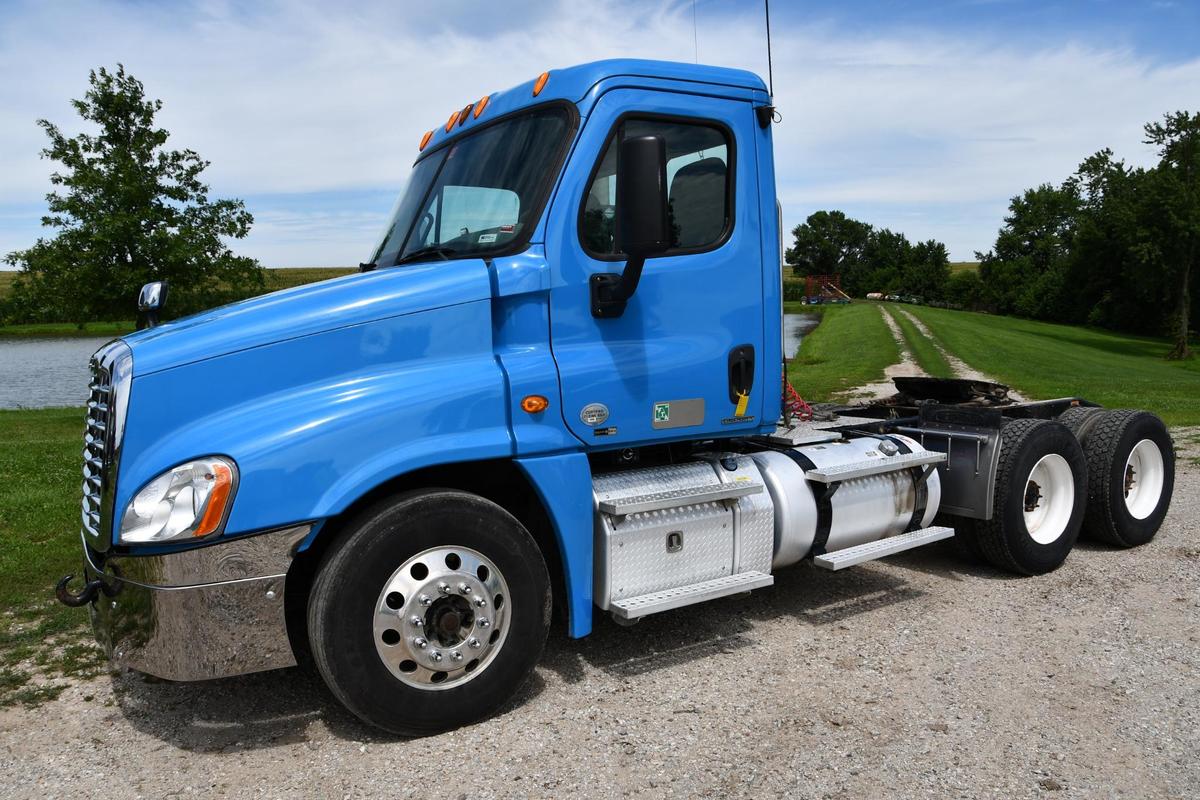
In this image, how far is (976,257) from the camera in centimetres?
11850

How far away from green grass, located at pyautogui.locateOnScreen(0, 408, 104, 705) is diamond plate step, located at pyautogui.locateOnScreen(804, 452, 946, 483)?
4156 mm

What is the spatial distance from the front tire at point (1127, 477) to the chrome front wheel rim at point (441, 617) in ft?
16.7

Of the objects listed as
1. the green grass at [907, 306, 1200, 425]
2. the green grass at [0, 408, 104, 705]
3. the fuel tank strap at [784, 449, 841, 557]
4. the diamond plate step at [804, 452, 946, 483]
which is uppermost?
the diamond plate step at [804, 452, 946, 483]

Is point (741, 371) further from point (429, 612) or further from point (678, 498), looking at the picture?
point (429, 612)

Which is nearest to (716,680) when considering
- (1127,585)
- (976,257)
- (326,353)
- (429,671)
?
(429,671)

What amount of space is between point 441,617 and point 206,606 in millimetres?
961

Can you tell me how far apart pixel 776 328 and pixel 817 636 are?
1.81 metres

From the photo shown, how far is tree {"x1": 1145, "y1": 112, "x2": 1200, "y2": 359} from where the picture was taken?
48.8 metres

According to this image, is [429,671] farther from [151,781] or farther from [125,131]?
[125,131]

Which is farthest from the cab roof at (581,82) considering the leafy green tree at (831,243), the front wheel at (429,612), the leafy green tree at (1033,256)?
the leafy green tree at (831,243)

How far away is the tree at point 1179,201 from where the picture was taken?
48750 mm

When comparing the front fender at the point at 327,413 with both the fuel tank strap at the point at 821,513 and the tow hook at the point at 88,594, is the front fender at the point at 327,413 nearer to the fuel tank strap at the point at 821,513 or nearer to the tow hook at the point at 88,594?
the tow hook at the point at 88,594

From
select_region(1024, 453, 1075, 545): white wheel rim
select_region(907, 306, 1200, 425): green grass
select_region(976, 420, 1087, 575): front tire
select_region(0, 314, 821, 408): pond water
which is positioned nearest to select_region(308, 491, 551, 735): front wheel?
select_region(976, 420, 1087, 575): front tire

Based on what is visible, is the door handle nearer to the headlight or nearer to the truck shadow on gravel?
the truck shadow on gravel
